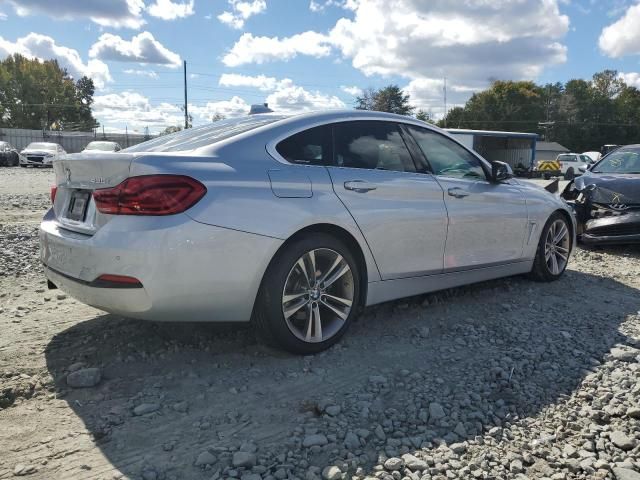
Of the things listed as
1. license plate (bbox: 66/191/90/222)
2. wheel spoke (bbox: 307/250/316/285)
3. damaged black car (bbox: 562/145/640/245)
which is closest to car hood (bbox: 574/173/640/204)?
damaged black car (bbox: 562/145/640/245)

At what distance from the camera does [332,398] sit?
2932 mm

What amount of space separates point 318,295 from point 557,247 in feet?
10.7

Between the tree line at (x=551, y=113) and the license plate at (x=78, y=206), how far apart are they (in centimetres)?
7760

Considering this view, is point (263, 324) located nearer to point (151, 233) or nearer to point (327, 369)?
point (327, 369)

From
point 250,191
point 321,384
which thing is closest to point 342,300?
point 321,384

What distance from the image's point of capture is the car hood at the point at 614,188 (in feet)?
23.0

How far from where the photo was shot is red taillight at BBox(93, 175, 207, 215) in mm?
2928

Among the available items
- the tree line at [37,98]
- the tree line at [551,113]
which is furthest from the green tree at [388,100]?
the tree line at [37,98]

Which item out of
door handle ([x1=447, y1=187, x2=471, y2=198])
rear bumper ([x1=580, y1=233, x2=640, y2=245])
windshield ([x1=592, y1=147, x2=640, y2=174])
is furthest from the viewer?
windshield ([x1=592, y1=147, x2=640, y2=174])

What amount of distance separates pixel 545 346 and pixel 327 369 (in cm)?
155

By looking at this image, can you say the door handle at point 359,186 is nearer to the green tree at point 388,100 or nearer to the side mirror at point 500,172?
the side mirror at point 500,172

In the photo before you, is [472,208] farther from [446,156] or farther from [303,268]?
[303,268]

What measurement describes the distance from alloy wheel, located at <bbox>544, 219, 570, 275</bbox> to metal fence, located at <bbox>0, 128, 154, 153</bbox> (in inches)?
1844

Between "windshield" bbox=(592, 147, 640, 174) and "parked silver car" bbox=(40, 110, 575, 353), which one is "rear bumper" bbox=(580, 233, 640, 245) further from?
"parked silver car" bbox=(40, 110, 575, 353)
